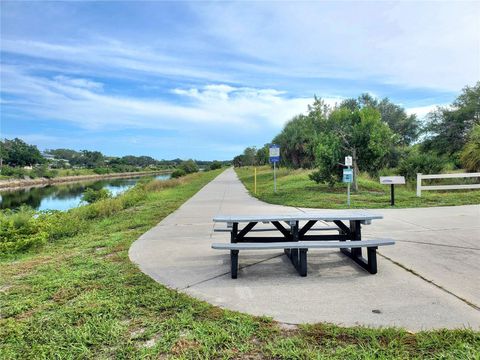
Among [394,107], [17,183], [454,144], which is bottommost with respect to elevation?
[17,183]

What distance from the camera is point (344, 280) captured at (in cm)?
433

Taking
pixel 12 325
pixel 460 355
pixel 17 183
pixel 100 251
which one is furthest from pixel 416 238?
pixel 17 183

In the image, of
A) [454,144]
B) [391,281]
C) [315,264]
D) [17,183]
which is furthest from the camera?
[17,183]

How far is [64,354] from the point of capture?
108 inches

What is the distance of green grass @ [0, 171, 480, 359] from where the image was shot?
2707 mm

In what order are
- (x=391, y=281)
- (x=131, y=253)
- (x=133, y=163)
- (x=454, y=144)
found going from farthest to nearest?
(x=133, y=163), (x=454, y=144), (x=131, y=253), (x=391, y=281)

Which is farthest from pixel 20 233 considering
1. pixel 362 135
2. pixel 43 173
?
pixel 43 173

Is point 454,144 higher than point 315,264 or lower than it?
higher

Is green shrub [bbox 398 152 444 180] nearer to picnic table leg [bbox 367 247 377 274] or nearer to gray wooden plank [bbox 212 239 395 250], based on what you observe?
picnic table leg [bbox 367 247 377 274]

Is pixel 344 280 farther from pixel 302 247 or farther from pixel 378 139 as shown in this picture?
pixel 378 139

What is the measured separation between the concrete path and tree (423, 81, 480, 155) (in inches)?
1103

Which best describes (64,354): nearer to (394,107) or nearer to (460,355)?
(460,355)

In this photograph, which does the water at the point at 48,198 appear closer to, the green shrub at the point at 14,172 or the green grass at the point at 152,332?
the green grass at the point at 152,332

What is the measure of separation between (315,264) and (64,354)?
3.47 m
